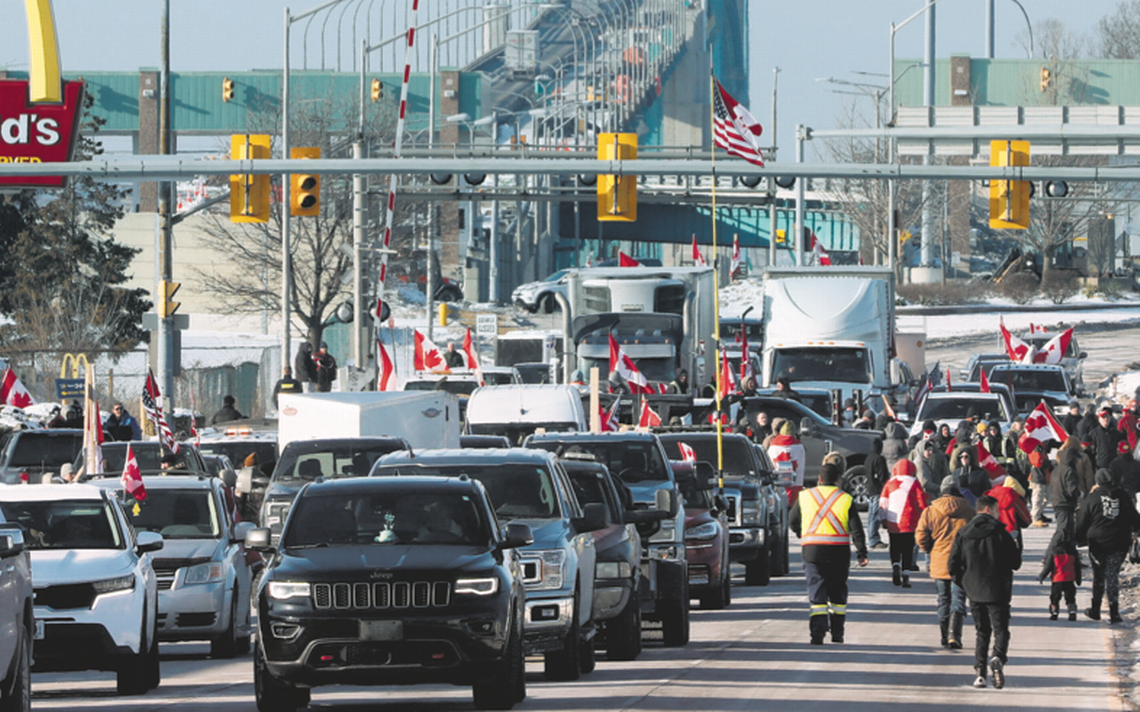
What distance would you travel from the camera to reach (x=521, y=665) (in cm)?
1199

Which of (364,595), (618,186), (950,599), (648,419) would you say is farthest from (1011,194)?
(364,595)

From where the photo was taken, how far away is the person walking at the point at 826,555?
16.7 meters

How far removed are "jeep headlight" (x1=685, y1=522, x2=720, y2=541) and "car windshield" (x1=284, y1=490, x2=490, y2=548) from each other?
681 centimetres

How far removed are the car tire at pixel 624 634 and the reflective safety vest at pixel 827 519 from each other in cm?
203

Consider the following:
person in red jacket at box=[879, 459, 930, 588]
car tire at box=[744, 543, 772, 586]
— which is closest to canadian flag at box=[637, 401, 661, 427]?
car tire at box=[744, 543, 772, 586]

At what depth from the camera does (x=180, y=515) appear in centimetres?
1761

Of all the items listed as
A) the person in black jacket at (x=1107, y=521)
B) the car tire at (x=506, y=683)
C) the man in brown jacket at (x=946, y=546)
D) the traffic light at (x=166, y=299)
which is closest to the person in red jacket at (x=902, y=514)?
the person in black jacket at (x=1107, y=521)

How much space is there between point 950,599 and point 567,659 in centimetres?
455

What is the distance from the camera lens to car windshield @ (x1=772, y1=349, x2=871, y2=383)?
130 feet

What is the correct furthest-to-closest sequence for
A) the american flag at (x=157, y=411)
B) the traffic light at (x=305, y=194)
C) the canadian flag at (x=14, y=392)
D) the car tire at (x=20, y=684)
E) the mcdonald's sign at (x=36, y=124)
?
the mcdonald's sign at (x=36, y=124) < the canadian flag at (x=14, y=392) < the traffic light at (x=305, y=194) < the american flag at (x=157, y=411) < the car tire at (x=20, y=684)

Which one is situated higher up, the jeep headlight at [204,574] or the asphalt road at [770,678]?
the jeep headlight at [204,574]

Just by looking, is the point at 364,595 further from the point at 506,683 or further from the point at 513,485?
the point at 513,485

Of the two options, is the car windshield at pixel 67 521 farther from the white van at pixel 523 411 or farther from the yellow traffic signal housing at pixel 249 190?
the white van at pixel 523 411

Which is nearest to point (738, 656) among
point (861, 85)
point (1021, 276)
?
point (861, 85)
